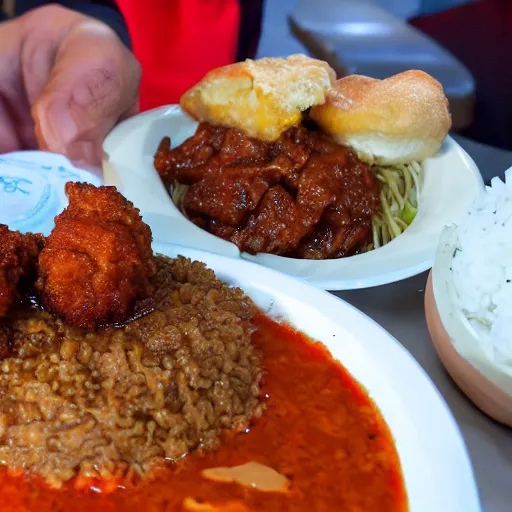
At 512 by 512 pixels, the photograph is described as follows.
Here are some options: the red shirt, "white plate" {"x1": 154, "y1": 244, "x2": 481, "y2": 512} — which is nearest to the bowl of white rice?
"white plate" {"x1": 154, "y1": 244, "x2": 481, "y2": 512}

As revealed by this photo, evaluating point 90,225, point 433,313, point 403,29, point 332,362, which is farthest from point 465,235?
point 403,29

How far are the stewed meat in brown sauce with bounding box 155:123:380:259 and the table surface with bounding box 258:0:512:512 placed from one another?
23cm

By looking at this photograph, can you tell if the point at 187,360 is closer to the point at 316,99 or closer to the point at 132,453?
the point at 132,453

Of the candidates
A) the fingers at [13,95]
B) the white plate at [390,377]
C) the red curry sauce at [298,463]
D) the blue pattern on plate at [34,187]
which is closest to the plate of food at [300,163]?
the blue pattern on plate at [34,187]

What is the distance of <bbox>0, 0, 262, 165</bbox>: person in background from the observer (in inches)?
84.6

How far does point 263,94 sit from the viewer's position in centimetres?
190

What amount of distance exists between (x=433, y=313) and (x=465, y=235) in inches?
7.6

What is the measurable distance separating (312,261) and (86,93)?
1.11 m

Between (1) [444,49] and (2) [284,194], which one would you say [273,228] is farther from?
(1) [444,49]

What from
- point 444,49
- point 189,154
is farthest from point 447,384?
point 444,49

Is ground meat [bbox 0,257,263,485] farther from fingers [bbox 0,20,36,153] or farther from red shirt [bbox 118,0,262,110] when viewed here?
red shirt [bbox 118,0,262,110]

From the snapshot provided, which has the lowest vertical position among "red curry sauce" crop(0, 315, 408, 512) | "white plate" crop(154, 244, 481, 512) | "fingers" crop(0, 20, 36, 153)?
"fingers" crop(0, 20, 36, 153)

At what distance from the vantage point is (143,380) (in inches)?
43.3

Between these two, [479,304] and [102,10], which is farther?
[102,10]
